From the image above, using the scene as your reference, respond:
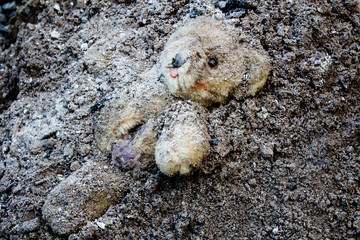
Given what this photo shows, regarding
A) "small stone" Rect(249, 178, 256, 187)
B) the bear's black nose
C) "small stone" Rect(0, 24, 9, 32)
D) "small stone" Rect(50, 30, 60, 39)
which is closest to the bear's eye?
the bear's black nose

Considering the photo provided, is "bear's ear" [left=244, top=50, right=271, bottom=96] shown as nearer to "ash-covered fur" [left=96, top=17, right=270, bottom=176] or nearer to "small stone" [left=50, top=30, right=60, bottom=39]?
"ash-covered fur" [left=96, top=17, right=270, bottom=176]

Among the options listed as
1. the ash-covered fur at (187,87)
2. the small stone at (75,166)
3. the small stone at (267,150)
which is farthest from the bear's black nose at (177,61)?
the small stone at (75,166)

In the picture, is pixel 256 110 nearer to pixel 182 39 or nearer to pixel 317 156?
pixel 317 156

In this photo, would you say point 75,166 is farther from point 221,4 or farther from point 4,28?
point 4,28

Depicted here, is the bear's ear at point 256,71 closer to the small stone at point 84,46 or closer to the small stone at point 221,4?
the small stone at point 221,4

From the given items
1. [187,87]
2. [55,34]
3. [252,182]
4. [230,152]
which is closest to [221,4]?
[187,87]

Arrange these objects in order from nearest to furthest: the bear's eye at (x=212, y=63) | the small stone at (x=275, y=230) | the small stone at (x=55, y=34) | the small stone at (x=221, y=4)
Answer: the small stone at (x=275, y=230)
the bear's eye at (x=212, y=63)
the small stone at (x=221, y=4)
the small stone at (x=55, y=34)
